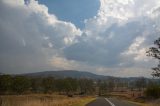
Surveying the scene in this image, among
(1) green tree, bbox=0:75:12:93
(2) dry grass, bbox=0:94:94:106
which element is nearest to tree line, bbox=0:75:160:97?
(1) green tree, bbox=0:75:12:93

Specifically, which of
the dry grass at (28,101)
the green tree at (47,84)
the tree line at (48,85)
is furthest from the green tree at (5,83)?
the dry grass at (28,101)

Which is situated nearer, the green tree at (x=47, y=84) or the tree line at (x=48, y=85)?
the tree line at (x=48, y=85)

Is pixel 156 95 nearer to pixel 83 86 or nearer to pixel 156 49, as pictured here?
pixel 156 49

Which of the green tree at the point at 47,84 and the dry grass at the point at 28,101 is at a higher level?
the green tree at the point at 47,84

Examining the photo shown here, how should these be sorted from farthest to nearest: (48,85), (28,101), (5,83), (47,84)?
(48,85) → (47,84) → (5,83) → (28,101)

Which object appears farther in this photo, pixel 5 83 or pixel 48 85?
pixel 48 85

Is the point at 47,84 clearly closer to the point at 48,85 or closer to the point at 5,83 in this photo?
the point at 48,85

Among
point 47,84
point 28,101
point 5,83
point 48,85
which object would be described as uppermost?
point 47,84

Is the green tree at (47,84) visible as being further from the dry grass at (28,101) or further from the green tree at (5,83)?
the dry grass at (28,101)

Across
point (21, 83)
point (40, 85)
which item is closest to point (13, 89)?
point (21, 83)

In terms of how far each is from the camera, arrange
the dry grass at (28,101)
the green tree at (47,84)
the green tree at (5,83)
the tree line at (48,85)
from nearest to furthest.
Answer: the dry grass at (28,101) → the green tree at (5,83) → the tree line at (48,85) → the green tree at (47,84)

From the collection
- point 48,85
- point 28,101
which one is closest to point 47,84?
point 48,85

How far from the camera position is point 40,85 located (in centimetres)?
14475

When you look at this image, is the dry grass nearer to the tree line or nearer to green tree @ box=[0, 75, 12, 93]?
the tree line
